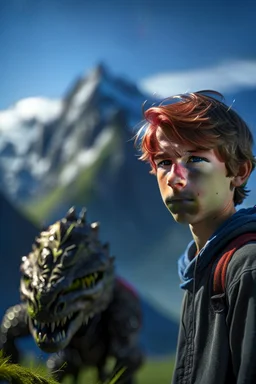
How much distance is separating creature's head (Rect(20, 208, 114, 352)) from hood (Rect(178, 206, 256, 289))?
111 centimetres

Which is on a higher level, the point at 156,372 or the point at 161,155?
the point at 161,155

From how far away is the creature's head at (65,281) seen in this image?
7.38 ft

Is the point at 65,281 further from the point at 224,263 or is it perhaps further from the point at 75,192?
the point at 75,192

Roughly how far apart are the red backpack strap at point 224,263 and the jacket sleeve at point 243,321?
1.0 inches

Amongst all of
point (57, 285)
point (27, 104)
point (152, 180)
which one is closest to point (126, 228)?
point (152, 180)

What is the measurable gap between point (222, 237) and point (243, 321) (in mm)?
153

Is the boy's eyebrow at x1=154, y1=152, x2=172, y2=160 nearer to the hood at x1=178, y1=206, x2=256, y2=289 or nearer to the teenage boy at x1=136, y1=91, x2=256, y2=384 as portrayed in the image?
the teenage boy at x1=136, y1=91, x2=256, y2=384

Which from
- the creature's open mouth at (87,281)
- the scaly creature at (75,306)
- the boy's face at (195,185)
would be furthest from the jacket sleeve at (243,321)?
the creature's open mouth at (87,281)

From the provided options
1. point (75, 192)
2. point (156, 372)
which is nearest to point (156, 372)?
point (156, 372)

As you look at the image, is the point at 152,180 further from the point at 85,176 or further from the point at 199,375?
the point at 199,375

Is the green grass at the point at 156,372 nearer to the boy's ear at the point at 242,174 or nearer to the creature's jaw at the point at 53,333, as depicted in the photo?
the creature's jaw at the point at 53,333

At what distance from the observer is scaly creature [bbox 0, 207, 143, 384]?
7.48 ft

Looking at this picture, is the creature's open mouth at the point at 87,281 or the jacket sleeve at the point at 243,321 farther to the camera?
the creature's open mouth at the point at 87,281

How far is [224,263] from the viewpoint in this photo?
1.07 m
